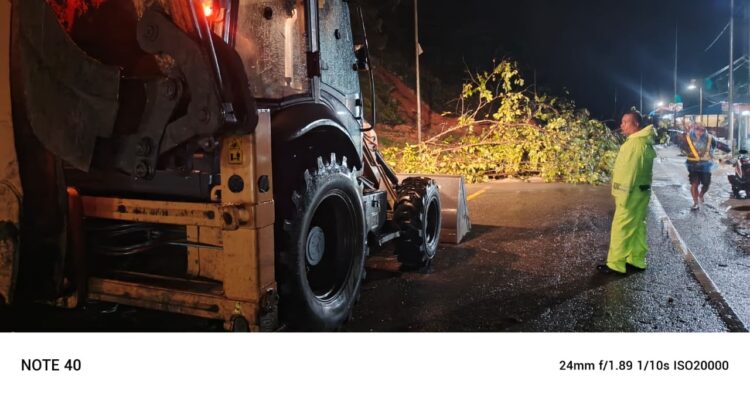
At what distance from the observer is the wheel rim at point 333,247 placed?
4.43 meters

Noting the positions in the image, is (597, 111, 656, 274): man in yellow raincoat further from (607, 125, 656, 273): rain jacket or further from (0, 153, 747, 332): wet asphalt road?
(0, 153, 747, 332): wet asphalt road

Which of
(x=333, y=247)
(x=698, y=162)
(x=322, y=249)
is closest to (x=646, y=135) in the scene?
(x=333, y=247)

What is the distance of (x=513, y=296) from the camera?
5.39 m

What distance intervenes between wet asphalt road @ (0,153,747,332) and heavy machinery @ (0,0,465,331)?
0.58 metres

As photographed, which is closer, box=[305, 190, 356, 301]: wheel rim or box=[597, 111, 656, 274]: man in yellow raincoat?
box=[305, 190, 356, 301]: wheel rim

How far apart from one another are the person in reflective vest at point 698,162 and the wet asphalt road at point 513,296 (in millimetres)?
2658

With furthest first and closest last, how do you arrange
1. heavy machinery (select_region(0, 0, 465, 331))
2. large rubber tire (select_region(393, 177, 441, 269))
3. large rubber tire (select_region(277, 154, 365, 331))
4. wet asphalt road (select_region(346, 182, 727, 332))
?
1. large rubber tire (select_region(393, 177, 441, 269))
2. wet asphalt road (select_region(346, 182, 727, 332))
3. large rubber tire (select_region(277, 154, 365, 331))
4. heavy machinery (select_region(0, 0, 465, 331))

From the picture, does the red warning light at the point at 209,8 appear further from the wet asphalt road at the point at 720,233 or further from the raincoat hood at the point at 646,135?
the wet asphalt road at the point at 720,233

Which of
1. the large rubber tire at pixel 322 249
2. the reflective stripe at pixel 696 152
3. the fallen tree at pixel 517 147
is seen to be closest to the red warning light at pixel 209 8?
the large rubber tire at pixel 322 249

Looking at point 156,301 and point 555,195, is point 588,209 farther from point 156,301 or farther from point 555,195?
point 156,301

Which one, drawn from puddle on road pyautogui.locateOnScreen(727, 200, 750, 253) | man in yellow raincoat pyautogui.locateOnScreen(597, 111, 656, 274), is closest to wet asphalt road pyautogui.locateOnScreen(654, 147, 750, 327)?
puddle on road pyautogui.locateOnScreen(727, 200, 750, 253)

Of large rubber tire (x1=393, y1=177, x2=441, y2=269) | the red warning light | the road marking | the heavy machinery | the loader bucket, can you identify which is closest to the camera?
the heavy machinery

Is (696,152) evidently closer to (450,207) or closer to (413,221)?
(450,207)

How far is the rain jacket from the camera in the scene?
19.3 ft
